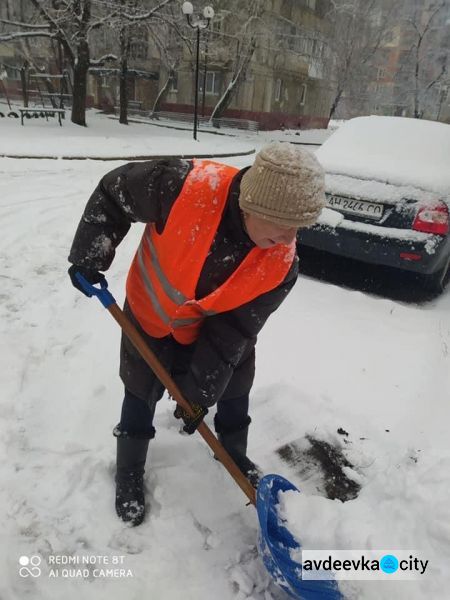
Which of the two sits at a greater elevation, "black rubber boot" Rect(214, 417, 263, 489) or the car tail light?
the car tail light

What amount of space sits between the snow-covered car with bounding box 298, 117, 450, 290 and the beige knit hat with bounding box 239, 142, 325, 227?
2.73 meters

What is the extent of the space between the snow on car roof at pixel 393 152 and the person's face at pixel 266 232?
284cm

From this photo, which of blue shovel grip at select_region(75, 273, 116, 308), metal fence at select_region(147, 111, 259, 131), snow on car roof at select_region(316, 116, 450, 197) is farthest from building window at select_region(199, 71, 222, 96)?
blue shovel grip at select_region(75, 273, 116, 308)

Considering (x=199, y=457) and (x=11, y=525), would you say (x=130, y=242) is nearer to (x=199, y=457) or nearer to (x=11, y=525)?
(x=199, y=457)

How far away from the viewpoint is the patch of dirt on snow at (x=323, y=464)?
2.24 meters

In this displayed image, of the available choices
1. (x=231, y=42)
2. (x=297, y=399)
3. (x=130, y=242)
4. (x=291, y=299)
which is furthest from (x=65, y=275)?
(x=231, y=42)

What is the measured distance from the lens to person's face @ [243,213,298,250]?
59.3 inches

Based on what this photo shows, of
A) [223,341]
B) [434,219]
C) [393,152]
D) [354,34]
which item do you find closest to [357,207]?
[434,219]

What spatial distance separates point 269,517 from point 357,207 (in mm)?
2989

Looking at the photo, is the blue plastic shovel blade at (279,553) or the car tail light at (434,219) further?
the car tail light at (434,219)

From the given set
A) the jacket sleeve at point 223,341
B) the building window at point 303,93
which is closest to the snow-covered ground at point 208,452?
the jacket sleeve at point 223,341

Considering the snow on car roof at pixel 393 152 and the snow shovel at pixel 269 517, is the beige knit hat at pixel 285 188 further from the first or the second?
the snow on car roof at pixel 393 152

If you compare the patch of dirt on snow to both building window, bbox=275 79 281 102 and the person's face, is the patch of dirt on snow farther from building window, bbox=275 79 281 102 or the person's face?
building window, bbox=275 79 281 102

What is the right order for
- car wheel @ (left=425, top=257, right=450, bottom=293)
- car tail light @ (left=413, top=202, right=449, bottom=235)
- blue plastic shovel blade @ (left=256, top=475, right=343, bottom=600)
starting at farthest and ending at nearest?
car wheel @ (left=425, top=257, right=450, bottom=293), car tail light @ (left=413, top=202, right=449, bottom=235), blue plastic shovel blade @ (left=256, top=475, right=343, bottom=600)
